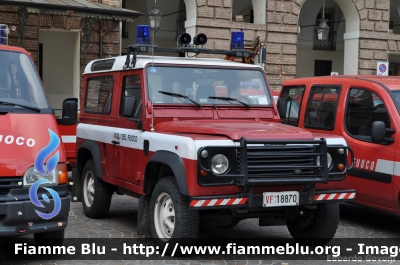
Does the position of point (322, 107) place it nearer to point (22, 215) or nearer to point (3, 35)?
point (3, 35)

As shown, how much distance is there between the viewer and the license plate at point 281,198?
659 centimetres

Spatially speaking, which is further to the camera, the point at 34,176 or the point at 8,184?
the point at 34,176

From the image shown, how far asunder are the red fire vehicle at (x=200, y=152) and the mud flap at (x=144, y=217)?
0.01 meters

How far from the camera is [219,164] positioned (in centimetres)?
648

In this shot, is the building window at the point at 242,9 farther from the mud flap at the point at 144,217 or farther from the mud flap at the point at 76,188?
the mud flap at the point at 144,217

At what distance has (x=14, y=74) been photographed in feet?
22.7

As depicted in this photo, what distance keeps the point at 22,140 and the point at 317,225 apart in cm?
321

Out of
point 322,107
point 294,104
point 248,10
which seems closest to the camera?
point 322,107

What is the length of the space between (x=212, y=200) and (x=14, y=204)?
5.84 ft

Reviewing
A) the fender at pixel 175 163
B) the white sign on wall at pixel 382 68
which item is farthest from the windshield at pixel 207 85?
the white sign on wall at pixel 382 68

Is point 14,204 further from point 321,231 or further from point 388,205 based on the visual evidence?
point 388,205

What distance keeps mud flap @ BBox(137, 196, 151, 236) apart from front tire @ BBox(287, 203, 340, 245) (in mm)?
1565

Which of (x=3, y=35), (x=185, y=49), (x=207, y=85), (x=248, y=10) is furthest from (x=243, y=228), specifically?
(x=248, y=10)

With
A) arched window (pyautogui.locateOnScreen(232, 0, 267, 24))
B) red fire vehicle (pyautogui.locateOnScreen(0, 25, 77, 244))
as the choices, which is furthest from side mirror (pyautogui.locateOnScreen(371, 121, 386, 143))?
arched window (pyautogui.locateOnScreen(232, 0, 267, 24))
